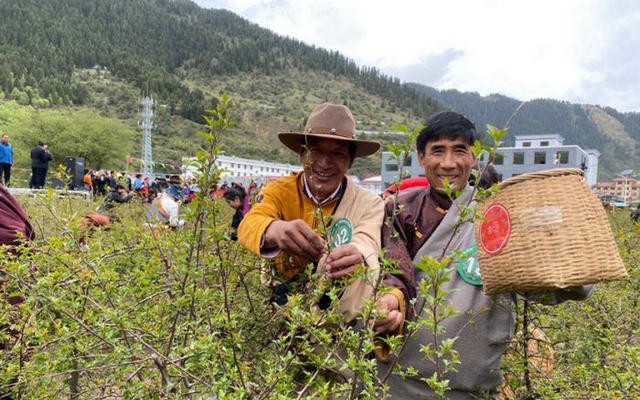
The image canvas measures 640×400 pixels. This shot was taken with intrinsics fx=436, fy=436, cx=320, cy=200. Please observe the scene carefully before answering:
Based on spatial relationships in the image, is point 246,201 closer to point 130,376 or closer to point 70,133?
point 130,376

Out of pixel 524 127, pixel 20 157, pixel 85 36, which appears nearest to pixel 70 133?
pixel 20 157

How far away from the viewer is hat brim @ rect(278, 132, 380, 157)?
1651mm

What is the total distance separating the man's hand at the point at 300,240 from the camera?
1.29 metres

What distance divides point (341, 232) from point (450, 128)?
2.13 feet

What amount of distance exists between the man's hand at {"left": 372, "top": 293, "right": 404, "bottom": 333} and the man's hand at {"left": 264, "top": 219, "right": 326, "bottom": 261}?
236 millimetres

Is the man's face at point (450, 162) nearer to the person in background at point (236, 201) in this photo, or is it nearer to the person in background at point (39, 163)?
the person in background at point (236, 201)

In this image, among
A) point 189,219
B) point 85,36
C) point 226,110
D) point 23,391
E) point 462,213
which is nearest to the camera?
point 462,213

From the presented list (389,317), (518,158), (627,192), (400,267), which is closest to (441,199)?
(400,267)

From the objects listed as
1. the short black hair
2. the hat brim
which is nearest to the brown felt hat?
the hat brim

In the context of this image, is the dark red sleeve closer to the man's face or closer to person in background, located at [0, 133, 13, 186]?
the man's face

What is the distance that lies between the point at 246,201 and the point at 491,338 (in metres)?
4.80

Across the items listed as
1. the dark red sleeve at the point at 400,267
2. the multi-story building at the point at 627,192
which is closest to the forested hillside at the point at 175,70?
the multi-story building at the point at 627,192

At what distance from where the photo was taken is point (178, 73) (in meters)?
121

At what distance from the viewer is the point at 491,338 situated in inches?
57.0
